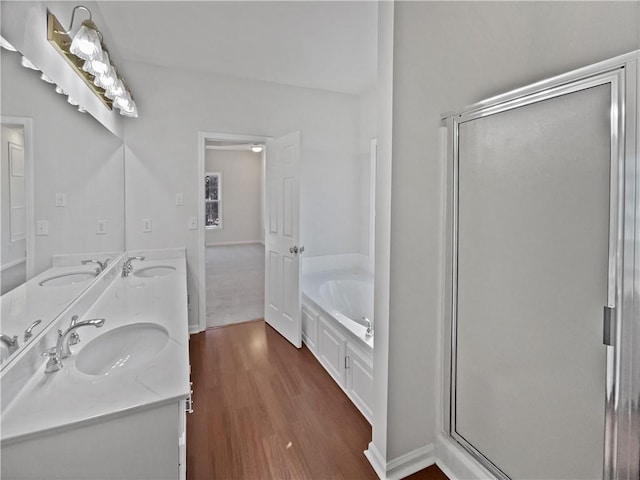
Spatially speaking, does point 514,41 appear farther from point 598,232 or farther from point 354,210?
point 354,210

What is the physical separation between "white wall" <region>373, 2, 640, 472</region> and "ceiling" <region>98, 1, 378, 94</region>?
0.89m

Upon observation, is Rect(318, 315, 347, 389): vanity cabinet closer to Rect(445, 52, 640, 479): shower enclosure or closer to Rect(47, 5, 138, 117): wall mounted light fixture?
Rect(445, 52, 640, 479): shower enclosure

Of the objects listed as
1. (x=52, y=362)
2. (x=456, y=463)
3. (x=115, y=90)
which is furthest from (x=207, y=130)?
(x=456, y=463)

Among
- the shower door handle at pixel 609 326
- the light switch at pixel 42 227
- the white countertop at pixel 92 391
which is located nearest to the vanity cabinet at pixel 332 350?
the white countertop at pixel 92 391

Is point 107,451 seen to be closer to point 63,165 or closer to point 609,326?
point 63,165

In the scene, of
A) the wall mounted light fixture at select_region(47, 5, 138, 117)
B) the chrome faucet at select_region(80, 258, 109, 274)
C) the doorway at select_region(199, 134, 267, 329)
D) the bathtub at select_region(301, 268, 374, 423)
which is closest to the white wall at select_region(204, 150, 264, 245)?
the doorway at select_region(199, 134, 267, 329)

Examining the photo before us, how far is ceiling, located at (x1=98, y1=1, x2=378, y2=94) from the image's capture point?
219cm

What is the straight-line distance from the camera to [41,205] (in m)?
1.24

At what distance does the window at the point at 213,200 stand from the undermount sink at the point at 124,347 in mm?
7869

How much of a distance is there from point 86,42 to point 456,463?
2.69m

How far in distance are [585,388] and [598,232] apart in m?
0.52

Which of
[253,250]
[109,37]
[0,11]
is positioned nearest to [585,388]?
[0,11]

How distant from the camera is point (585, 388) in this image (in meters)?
1.08

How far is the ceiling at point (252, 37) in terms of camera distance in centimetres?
219
